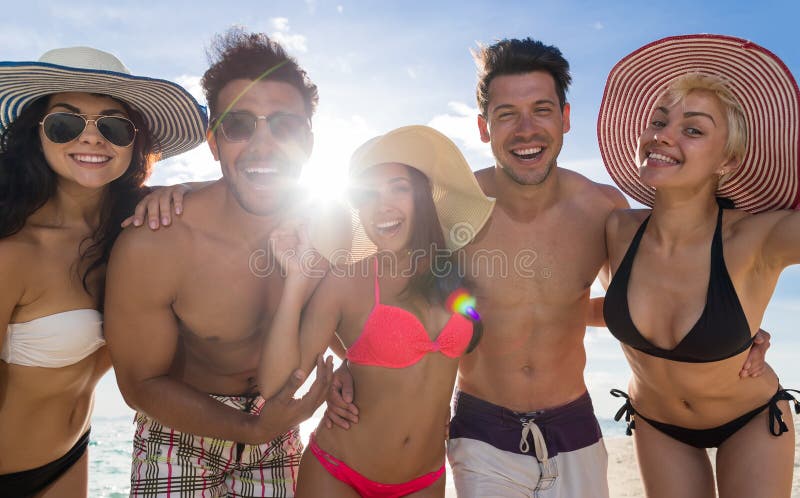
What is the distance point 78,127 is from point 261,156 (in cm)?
113

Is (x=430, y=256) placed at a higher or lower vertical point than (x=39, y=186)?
lower

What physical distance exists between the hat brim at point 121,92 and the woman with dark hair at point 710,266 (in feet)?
10.1

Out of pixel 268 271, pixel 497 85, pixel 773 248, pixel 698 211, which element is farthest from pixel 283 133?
pixel 773 248

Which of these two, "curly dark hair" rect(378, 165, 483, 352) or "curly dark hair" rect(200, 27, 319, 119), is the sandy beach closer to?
"curly dark hair" rect(378, 165, 483, 352)

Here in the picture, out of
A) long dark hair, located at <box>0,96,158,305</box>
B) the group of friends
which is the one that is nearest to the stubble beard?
the group of friends

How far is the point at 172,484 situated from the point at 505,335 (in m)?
2.36

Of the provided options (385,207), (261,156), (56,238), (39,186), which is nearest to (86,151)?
(39,186)

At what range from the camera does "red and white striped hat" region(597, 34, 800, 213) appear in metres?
3.70

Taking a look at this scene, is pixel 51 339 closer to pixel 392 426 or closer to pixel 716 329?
pixel 392 426

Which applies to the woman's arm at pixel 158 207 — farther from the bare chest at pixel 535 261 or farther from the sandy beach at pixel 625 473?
the sandy beach at pixel 625 473

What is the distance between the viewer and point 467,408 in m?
4.25

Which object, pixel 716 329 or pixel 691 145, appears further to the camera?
pixel 691 145

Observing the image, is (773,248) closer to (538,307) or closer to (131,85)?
(538,307)

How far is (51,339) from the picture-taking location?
3.57 metres
